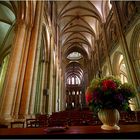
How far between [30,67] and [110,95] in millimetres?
5986

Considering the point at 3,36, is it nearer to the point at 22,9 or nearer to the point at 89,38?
the point at 22,9

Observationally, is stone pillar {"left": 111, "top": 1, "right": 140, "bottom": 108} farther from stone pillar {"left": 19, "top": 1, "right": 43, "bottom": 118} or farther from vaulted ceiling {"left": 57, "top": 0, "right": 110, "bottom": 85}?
stone pillar {"left": 19, "top": 1, "right": 43, "bottom": 118}

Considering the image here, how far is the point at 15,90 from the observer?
6.29m

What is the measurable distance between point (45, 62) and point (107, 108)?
37.6 feet

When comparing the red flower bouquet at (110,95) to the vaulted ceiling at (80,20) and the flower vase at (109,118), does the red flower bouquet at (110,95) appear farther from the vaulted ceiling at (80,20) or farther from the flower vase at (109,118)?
the vaulted ceiling at (80,20)

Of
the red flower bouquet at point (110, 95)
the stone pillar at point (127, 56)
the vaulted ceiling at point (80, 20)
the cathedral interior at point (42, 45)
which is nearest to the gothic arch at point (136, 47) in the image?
the cathedral interior at point (42, 45)

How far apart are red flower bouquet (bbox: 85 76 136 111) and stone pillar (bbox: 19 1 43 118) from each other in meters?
5.03

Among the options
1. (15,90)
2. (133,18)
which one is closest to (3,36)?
(15,90)

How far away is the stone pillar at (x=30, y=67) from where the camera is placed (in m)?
6.49

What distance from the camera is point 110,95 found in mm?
2045

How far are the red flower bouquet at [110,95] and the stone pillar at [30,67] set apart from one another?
16.5 ft

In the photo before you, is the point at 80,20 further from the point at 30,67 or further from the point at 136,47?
the point at 30,67

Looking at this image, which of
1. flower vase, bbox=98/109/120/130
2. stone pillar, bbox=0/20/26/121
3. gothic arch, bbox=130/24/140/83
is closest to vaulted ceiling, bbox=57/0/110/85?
gothic arch, bbox=130/24/140/83

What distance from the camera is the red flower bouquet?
203cm
